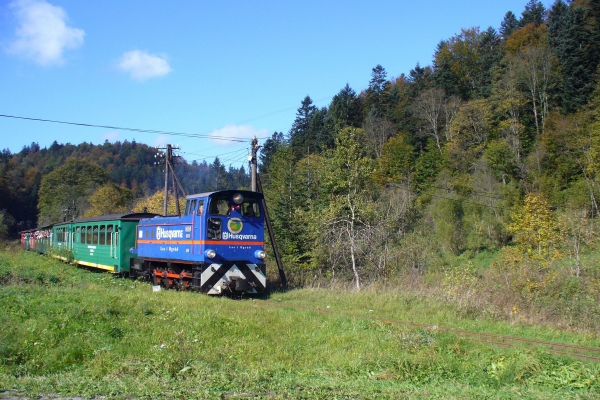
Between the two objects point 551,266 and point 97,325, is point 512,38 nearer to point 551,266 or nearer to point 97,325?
point 551,266

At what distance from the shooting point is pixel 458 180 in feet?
162

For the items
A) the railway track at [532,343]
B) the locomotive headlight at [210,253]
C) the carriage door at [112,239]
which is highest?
the carriage door at [112,239]

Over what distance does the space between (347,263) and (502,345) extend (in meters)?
15.3

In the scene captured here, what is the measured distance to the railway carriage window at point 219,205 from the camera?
651 inches

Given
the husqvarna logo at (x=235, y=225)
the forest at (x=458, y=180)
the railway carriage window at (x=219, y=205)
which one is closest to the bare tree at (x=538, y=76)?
the forest at (x=458, y=180)

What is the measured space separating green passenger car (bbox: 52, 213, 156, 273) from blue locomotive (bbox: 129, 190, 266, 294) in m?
4.45

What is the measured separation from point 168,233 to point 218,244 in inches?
120

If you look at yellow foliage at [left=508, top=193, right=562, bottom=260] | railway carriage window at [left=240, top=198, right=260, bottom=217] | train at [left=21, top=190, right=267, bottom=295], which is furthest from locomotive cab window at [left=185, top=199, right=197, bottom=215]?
yellow foliage at [left=508, top=193, right=562, bottom=260]

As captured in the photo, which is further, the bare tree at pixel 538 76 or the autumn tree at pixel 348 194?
the bare tree at pixel 538 76

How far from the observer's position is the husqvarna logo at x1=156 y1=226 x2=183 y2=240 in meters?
17.8

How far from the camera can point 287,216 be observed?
2967 cm

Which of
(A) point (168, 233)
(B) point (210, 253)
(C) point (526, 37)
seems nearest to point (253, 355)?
(B) point (210, 253)

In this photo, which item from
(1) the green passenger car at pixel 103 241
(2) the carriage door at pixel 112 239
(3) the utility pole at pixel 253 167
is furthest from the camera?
(2) the carriage door at pixel 112 239

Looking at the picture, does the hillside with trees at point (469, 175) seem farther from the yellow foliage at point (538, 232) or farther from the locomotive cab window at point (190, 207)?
the locomotive cab window at point (190, 207)
